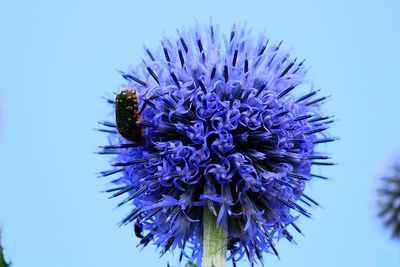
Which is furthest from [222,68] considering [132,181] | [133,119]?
[132,181]

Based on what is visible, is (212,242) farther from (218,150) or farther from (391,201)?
(391,201)

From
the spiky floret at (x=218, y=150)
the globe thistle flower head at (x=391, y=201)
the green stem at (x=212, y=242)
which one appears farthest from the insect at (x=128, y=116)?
the globe thistle flower head at (x=391, y=201)

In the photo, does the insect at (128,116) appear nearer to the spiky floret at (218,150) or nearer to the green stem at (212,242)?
the spiky floret at (218,150)

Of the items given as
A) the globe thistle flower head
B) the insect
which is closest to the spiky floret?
the insect

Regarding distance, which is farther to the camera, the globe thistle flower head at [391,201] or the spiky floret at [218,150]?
the globe thistle flower head at [391,201]

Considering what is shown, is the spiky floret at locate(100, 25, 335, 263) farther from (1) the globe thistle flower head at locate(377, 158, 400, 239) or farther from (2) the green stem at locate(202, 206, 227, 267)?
(1) the globe thistle flower head at locate(377, 158, 400, 239)
